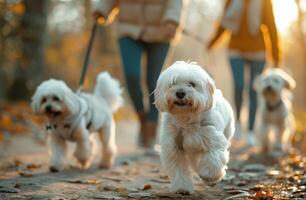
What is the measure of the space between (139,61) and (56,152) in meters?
2.28

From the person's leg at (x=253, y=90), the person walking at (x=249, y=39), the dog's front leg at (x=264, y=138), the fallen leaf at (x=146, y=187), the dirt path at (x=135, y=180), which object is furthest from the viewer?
the person's leg at (x=253, y=90)

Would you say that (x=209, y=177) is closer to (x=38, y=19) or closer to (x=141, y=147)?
(x=141, y=147)

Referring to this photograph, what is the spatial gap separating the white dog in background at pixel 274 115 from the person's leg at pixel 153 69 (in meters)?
1.66

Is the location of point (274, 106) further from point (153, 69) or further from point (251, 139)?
point (153, 69)

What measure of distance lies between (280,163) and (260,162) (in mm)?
Answer: 293

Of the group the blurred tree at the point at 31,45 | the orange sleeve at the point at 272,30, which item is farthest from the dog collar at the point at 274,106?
the blurred tree at the point at 31,45

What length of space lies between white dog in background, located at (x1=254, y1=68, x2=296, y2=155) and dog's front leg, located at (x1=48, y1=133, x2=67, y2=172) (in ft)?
11.2

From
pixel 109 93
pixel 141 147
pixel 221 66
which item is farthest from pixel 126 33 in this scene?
pixel 221 66

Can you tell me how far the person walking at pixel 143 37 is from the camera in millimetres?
8055

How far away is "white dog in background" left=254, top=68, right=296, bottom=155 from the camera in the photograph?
8.72 metres

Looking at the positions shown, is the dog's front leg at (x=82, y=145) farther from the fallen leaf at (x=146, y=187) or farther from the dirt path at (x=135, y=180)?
the fallen leaf at (x=146, y=187)

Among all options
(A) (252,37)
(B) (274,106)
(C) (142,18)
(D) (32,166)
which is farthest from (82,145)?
(A) (252,37)

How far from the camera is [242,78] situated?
9.94m

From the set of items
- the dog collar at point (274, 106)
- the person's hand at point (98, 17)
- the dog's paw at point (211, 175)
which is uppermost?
the person's hand at point (98, 17)
